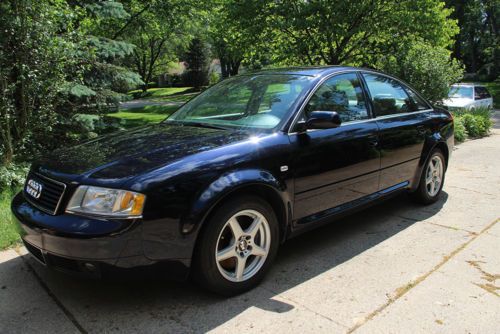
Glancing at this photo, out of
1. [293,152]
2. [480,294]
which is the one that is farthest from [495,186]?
[293,152]

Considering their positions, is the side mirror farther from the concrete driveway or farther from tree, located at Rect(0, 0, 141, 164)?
tree, located at Rect(0, 0, 141, 164)

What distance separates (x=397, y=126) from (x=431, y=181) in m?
1.22

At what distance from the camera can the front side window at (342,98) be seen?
3820mm

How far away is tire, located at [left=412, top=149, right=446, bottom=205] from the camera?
5.14 metres

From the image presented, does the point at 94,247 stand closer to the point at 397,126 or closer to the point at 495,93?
the point at 397,126

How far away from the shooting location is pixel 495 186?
636cm

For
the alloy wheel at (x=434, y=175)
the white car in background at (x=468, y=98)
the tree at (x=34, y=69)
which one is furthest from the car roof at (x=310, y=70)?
the white car in background at (x=468, y=98)

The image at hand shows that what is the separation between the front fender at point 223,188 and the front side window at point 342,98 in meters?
0.79

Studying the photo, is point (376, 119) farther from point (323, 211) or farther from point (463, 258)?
point (463, 258)

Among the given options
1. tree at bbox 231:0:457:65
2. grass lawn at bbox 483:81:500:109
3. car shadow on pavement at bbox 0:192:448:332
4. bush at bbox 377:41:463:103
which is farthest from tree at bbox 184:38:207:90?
car shadow on pavement at bbox 0:192:448:332

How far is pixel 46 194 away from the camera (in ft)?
9.73

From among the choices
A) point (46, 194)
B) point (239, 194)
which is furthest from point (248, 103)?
point (46, 194)

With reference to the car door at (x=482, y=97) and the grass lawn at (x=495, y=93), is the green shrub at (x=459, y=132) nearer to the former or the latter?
the car door at (x=482, y=97)

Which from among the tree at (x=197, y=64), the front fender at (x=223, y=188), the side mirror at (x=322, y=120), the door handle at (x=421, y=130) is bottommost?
the front fender at (x=223, y=188)
